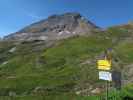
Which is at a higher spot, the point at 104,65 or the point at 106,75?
the point at 104,65

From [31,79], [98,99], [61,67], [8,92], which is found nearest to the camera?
[98,99]

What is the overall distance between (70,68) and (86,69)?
9.13 m

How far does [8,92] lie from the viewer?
142750 millimetres

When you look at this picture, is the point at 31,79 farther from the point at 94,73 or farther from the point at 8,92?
the point at 94,73

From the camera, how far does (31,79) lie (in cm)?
15938

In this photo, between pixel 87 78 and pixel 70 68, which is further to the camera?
pixel 70 68

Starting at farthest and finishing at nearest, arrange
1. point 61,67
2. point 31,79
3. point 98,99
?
1. point 61,67
2. point 31,79
3. point 98,99

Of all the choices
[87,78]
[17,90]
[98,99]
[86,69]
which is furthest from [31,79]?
[98,99]

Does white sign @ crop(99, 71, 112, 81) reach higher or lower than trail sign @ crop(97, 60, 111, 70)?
lower

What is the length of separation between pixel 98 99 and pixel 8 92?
117m

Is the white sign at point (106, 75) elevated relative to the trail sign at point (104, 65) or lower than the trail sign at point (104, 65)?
lower

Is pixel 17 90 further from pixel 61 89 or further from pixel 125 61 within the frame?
pixel 125 61

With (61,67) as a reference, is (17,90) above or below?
below

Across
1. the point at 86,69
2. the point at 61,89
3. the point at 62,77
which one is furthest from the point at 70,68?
the point at 61,89
